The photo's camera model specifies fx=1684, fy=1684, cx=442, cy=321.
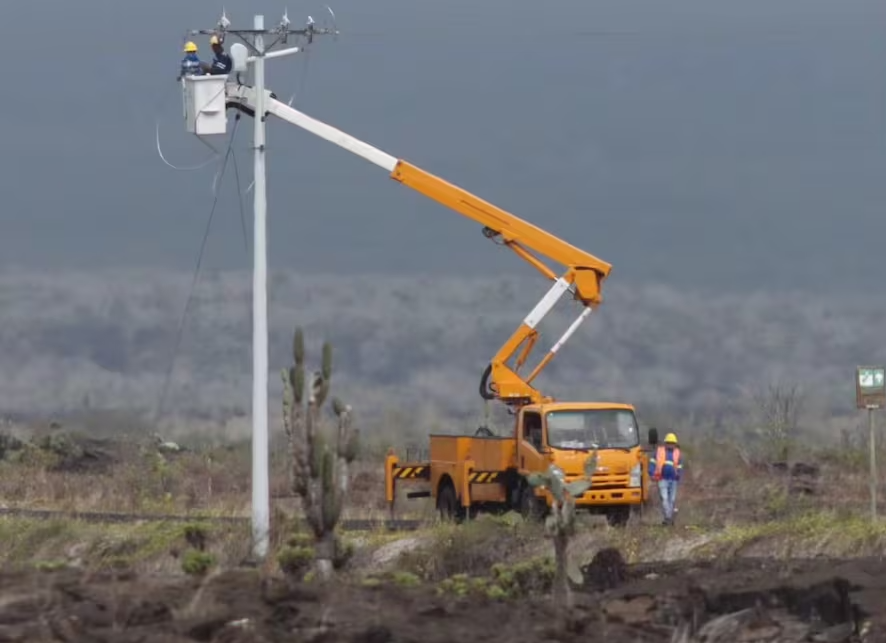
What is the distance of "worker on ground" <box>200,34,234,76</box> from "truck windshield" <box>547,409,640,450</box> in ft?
27.6

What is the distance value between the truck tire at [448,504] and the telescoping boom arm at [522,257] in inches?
80.3

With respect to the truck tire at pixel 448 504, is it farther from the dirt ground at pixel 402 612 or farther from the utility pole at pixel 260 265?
the dirt ground at pixel 402 612

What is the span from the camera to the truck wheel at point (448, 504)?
32469 millimetres

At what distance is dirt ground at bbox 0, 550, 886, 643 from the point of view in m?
14.4

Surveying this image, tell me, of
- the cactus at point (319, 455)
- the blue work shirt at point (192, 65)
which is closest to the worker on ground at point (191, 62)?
the blue work shirt at point (192, 65)

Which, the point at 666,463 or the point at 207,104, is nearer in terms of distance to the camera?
the point at 207,104

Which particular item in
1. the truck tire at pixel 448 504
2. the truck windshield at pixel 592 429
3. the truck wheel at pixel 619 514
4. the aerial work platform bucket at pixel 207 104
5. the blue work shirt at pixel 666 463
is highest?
the aerial work platform bucket at pixel 207 104

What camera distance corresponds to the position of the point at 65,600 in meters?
15.2

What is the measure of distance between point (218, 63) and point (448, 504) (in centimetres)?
1022

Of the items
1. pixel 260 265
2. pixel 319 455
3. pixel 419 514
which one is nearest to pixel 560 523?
pixel 319 455

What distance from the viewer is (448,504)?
3347 cm

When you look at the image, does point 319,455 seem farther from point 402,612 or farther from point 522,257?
point 522,257

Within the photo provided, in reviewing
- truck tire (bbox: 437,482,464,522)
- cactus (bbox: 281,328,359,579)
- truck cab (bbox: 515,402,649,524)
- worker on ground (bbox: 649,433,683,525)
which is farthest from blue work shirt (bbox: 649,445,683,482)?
cactus (bbox: 281,328,359,579)

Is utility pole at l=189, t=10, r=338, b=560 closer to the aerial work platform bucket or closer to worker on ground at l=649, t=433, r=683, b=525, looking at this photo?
the aerial work platform bucket
